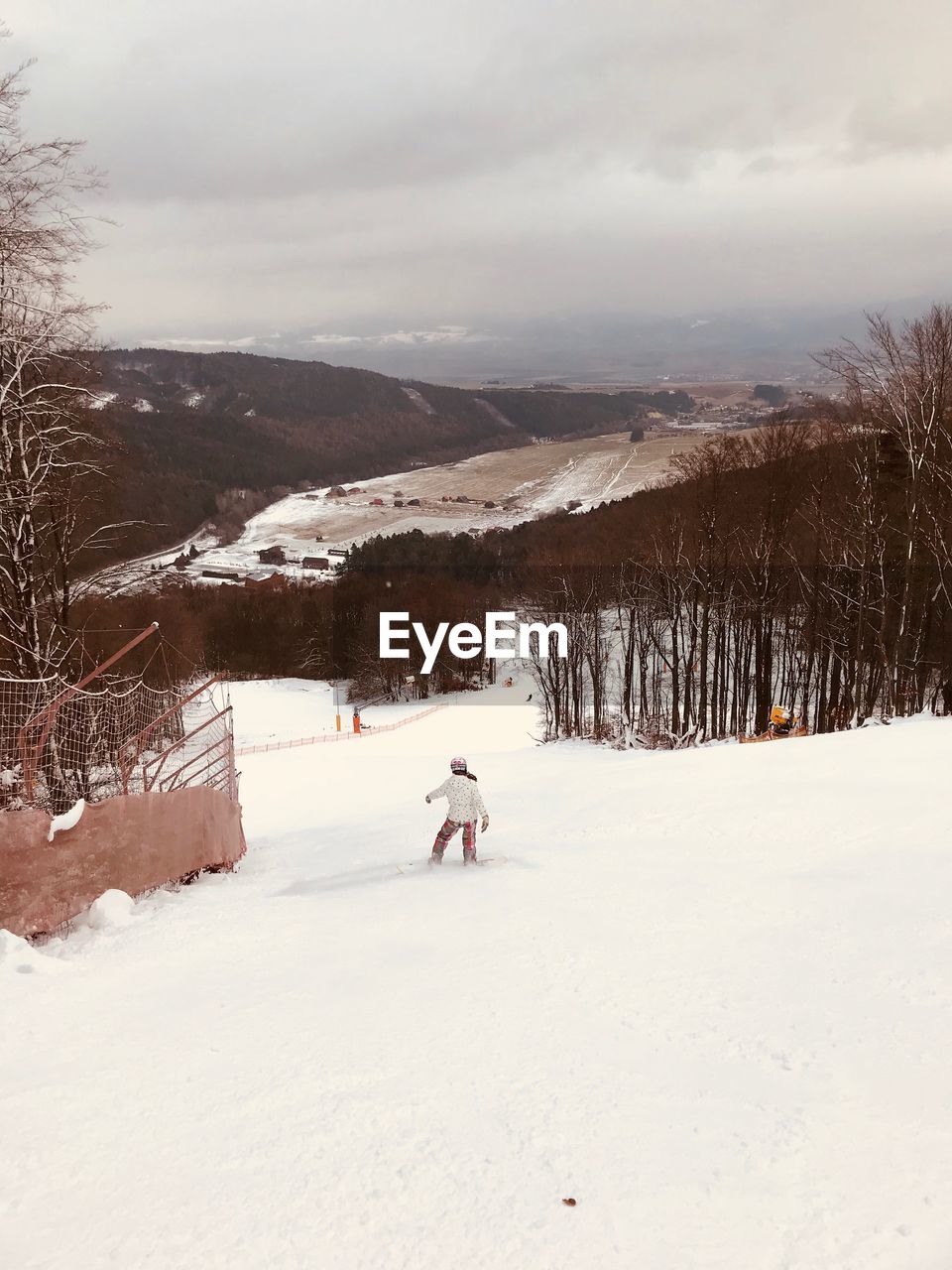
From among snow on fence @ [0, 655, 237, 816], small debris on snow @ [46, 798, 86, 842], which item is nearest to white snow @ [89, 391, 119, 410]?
snow on fence @ [0, 655, 237, 816]

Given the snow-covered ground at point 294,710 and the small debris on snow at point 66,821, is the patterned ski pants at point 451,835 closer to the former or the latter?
the small debris on snow at point 66,821

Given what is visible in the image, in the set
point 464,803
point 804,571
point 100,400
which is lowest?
point 464,803

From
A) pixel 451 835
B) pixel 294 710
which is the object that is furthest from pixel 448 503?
pixel 451 835

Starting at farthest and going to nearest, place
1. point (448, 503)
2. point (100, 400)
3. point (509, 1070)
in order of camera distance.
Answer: point (448, 503) < point (100, 400) < point (509, 1070)

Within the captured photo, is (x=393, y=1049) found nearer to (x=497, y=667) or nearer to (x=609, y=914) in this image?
(x=609, y=914)

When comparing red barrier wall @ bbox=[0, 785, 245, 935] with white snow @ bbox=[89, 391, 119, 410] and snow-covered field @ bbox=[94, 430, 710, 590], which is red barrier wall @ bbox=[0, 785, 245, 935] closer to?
white snow @ bbox=[89, 391, 119, 410]

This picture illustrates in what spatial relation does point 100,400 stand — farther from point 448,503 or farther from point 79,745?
point 448,503

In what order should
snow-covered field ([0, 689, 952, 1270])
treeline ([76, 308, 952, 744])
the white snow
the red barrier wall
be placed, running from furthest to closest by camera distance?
treeline ([76, 308, 952, 744])
the white snow
the red barrier wall
snow-covered field ([0, 689, 952, 1270])
